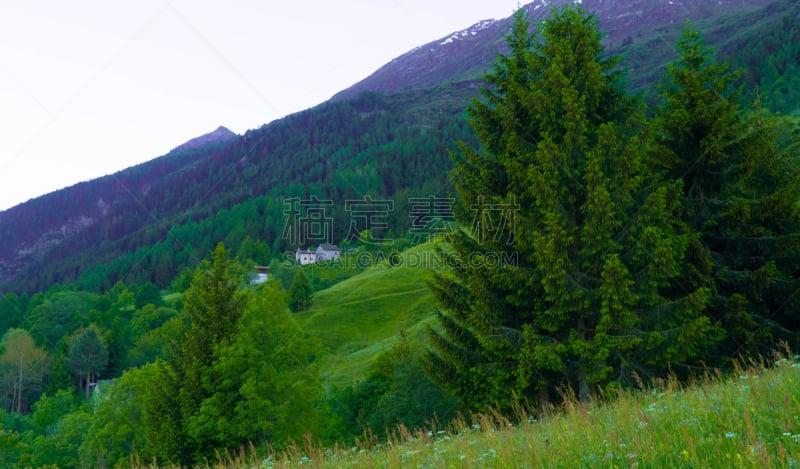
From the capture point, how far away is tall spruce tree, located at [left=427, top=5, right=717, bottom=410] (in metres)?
11.9

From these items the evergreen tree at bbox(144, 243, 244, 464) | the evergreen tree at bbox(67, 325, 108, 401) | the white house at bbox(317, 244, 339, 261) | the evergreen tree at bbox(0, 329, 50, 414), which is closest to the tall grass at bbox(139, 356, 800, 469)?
the evergreen tree at bbox(144, 243, 244, 464)

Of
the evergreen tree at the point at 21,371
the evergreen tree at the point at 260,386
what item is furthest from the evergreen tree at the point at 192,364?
the evergreen tree at the point at 21,371

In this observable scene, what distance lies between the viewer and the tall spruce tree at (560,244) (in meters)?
11.9

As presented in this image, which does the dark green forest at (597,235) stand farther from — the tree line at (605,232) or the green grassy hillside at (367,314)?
the green grassy hillside at (367,314)

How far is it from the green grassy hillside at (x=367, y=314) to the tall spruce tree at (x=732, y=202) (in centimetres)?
3298

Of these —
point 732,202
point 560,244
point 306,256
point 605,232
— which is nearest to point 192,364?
point 560,244

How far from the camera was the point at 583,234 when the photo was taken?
1224cm

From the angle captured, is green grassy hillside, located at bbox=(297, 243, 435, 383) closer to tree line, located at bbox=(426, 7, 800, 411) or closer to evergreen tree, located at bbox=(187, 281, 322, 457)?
evergreen tree, located at bbox=(187, 281, 322, 457)

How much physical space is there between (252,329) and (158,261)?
487 feet

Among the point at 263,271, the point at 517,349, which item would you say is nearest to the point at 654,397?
the point at 517,349

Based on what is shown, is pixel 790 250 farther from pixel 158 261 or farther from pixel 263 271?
pixel 158 261

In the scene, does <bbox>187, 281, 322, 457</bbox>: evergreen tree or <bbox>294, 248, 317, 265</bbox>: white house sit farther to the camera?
<bbox>294, 248, 317, 265</bbox>: white house

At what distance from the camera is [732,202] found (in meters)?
14.7

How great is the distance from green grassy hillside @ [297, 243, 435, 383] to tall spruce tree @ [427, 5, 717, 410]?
3274cm
